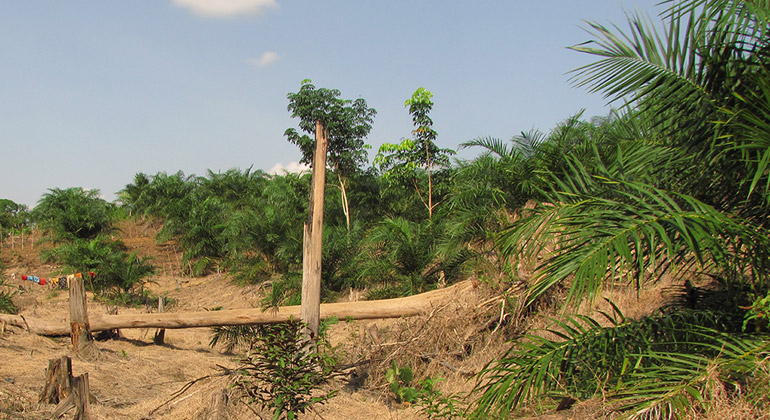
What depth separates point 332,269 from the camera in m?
13.9

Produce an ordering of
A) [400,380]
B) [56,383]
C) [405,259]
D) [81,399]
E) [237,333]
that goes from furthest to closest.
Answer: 1. [405,259]
2. [237,333]
3. [400,380]
4. [56,383]
5. [81,399]

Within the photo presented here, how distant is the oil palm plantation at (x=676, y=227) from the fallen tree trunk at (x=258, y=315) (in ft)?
→ 13.3

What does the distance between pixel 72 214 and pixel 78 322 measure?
471 inches

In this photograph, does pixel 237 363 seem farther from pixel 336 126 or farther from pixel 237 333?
pixel 336 126

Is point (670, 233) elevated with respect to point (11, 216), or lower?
lower

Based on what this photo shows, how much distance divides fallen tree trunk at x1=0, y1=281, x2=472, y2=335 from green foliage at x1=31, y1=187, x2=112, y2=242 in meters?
10.6

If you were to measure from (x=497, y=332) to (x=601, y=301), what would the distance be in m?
1.48

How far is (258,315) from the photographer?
29.6 ft

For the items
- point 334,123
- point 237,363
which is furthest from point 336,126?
point 237,363

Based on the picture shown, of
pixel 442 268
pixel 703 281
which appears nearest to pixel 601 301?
pixel 703 281

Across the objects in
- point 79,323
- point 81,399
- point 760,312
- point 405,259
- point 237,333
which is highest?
point 405,259

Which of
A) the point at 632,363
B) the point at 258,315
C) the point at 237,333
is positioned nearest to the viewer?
the point at 632,363

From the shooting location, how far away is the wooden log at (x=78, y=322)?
31.0ft

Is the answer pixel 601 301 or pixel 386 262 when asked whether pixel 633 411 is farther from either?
pixel 386 262
